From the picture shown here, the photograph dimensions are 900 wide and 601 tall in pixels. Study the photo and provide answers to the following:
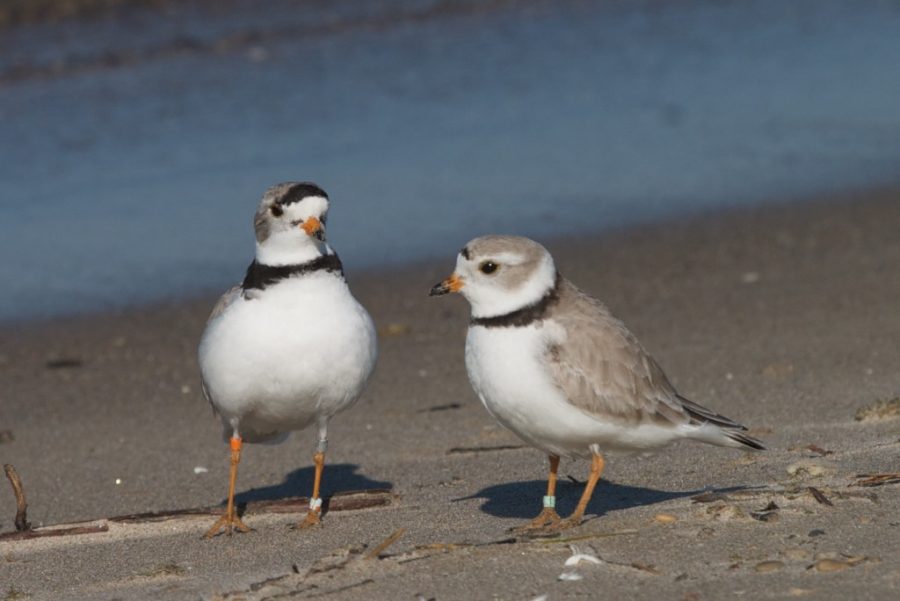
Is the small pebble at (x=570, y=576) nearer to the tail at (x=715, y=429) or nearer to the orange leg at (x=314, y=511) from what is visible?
the tail at (x=715, y=429)

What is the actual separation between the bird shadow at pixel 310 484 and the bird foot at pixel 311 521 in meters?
0.71

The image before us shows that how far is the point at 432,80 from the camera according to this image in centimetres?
1543

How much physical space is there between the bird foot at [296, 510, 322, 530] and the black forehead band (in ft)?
4.00

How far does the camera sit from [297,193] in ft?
19.0

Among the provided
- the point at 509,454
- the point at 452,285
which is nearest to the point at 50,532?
the point at 452,285

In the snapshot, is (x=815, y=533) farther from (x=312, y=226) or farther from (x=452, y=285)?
(x=312, y=226)

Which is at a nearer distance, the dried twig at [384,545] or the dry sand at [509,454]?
the dry sand at [509,454]

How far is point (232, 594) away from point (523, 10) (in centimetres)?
1555

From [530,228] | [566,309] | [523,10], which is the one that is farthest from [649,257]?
[523,10]

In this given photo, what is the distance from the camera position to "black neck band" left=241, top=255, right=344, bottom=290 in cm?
580

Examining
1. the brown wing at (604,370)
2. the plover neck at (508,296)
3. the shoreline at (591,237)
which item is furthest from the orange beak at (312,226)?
the shoreline at (591,237)

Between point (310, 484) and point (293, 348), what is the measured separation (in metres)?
1.53

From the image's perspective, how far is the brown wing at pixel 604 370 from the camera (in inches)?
207

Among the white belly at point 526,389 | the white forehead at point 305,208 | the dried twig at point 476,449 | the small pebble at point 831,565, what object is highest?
the white forehead at point 305,208
